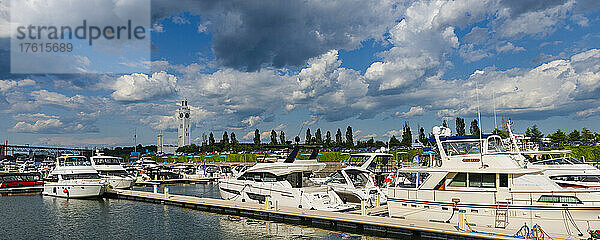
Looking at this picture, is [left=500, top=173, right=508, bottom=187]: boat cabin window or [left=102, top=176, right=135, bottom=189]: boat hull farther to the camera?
[left=102, top=176, right=135, bottom=189]: boat hull

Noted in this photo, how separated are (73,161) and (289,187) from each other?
2933cm

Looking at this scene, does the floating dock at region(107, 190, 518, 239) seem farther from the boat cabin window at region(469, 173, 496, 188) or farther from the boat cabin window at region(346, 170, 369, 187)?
the boat cabin window at region(346, 170, 369, 187)

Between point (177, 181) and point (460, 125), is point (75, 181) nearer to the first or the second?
point (177, 181)

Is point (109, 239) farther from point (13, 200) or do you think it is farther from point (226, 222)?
point (13, 200)

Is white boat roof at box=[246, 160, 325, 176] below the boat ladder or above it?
above

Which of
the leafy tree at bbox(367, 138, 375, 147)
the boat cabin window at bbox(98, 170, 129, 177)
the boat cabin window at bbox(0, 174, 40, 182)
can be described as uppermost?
the leafy tree at bbox(367, 138, 375, 147)

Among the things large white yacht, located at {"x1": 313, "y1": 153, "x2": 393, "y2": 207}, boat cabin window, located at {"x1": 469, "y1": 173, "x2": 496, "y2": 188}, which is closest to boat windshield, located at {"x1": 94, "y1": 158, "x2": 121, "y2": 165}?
large white yacht, located at {"x1": 313, "y1": 153, "x2": 393, "y2": 207}

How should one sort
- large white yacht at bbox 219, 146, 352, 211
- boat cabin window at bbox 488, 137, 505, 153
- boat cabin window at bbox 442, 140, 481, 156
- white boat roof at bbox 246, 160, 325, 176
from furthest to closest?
white boat roof at bbox 246, 160, 325, 176, large white yacht at bbox 219, 146, 352, 211, boat cabin window at bbox 442, 140, 481, 156, boat cabin window at bbox 488, 137, 505, 153

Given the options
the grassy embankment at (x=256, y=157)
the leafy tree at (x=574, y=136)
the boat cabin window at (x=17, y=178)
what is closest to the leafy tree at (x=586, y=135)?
the leafy tree at (x=574, y=136)

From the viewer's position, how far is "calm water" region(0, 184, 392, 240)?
2359 centimetres

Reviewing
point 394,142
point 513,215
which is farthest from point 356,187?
point 394,142

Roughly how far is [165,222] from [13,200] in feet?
76.5

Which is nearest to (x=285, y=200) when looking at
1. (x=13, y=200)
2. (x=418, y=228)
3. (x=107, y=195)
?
(x=418, y=228)

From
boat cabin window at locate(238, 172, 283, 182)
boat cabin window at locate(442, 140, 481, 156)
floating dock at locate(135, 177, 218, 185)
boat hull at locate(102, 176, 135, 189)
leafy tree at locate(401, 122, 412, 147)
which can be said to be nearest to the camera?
boat cabin window at locate(442, 140, 481, 156)
